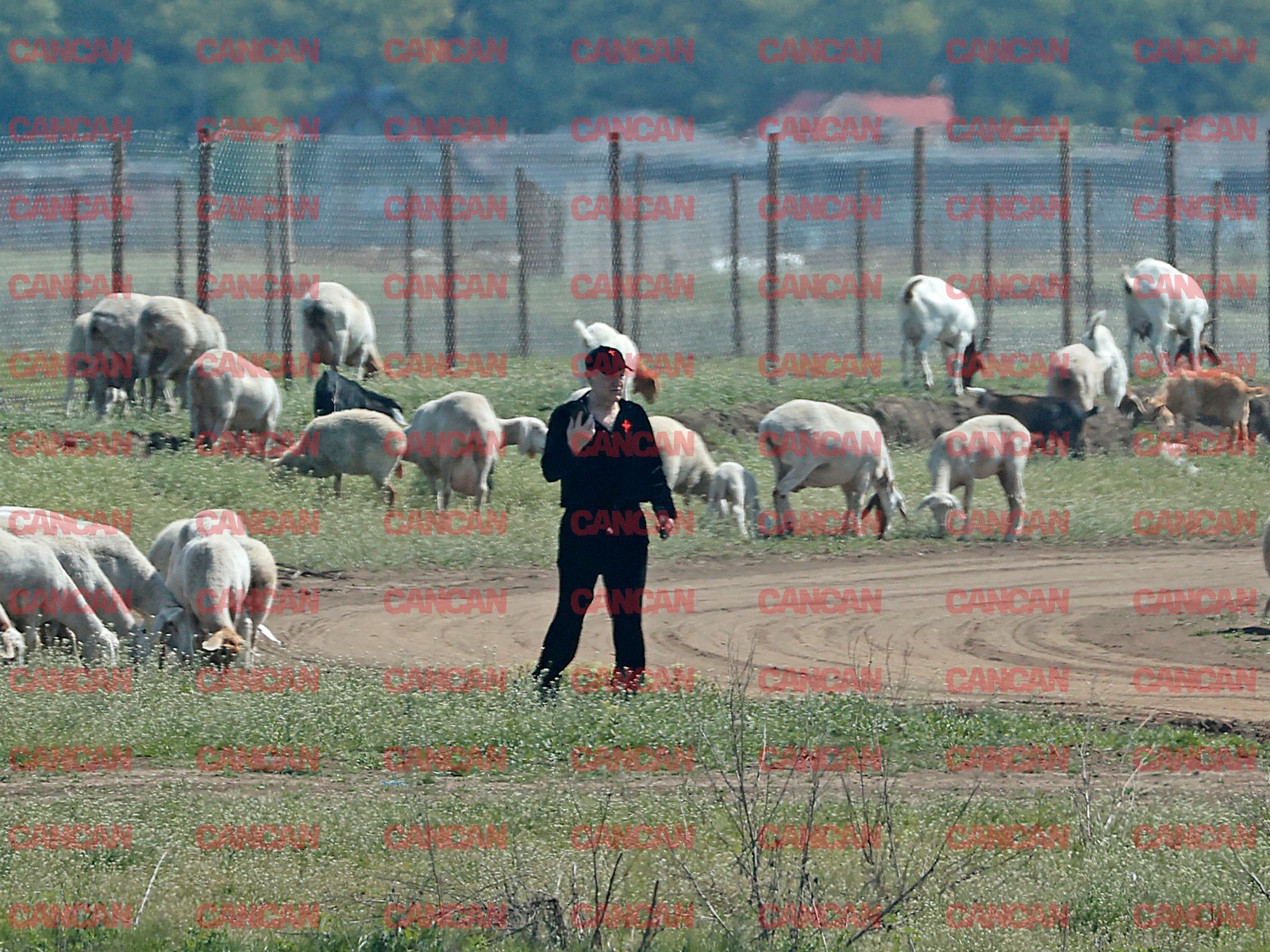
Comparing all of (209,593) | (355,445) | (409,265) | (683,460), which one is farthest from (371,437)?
(409,265)

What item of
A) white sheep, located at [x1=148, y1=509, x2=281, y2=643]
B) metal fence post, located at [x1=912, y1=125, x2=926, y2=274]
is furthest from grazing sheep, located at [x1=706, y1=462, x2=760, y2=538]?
metal fence post, located at [x1=912, y1=125, x2=926, y2=274]

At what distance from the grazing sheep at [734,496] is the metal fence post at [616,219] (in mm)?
4847

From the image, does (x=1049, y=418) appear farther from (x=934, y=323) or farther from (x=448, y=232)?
(x=448, y=232)

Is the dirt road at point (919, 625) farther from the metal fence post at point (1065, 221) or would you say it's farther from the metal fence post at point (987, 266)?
the metal fence post at point (987, 266)

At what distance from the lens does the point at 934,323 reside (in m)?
22.5

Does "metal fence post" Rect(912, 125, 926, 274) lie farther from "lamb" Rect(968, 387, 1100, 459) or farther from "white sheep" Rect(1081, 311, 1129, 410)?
"lamb" Rect(968, 387, 1100, 459)

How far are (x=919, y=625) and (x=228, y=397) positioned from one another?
8.15 metres

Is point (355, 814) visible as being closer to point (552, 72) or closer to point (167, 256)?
point (167, 256)

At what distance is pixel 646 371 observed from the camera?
20062mm

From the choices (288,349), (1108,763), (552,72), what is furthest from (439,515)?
(552,72)

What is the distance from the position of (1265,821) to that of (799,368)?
627 inches

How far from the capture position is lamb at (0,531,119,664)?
10.7 m

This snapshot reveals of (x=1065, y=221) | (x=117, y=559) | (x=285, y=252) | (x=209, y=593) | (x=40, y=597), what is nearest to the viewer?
(x=40, y=597)

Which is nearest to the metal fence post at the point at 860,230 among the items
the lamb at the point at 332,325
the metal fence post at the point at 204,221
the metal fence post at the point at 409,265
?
the metal fence post at the point at 409,265
